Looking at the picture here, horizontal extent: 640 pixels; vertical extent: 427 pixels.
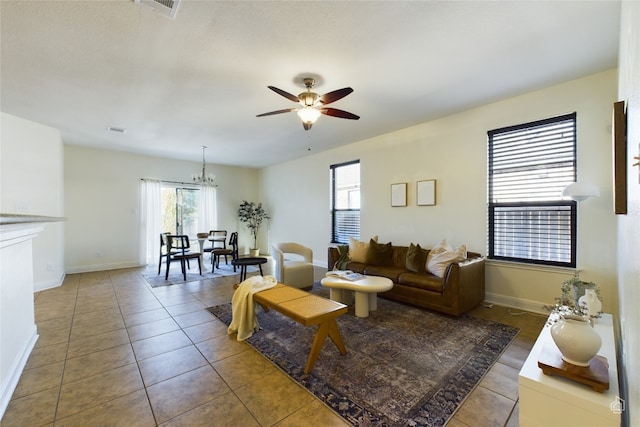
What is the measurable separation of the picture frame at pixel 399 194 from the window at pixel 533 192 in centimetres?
134

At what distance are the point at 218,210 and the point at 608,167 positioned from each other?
807 cm

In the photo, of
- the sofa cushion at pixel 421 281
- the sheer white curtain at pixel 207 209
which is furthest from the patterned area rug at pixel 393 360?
the sheer white curtain at pixel 207 209

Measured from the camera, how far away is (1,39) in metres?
2.29

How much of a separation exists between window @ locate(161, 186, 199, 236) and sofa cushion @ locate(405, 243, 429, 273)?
611 centimetres

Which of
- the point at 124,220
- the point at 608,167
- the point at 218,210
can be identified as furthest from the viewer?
the point at 218,210

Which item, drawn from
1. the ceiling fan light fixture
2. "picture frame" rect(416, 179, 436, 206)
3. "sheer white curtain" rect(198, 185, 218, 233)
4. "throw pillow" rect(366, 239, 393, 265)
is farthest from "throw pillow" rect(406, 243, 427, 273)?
"sheer white curtain" rect(198, 185, 218, 233)

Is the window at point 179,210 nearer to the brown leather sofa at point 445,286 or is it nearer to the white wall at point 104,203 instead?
the white wall at point 104,203

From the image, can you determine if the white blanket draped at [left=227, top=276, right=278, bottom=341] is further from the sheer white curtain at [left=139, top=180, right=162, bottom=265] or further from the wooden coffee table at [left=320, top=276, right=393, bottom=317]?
the sheer white curtain at [left=139, top=180, right=162, bottom=265]

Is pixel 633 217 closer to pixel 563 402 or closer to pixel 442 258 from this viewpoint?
pixel 563 402

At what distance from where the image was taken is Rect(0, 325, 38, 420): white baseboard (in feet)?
5.81

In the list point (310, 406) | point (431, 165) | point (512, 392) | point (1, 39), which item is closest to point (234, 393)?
point (310, 406)

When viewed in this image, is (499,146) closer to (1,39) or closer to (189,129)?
(189,129)

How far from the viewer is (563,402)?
1.33 meters

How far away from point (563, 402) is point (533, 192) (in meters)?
→ 2.92
